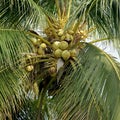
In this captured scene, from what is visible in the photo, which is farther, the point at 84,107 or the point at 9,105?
the point at 9,105

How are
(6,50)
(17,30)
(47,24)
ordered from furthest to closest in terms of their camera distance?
(47,24), (17,30), (6,50)

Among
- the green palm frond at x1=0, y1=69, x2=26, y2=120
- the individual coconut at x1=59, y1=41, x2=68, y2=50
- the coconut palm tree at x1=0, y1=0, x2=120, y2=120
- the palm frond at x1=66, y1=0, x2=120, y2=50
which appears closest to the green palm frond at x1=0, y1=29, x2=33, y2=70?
the coconut palm tree at x1=0, y1=0, x2=120, y2=120

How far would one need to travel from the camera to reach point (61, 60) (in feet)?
15.5

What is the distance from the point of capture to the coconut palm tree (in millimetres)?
4141

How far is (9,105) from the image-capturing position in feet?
14.8

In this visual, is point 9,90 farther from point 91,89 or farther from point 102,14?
point 102,14

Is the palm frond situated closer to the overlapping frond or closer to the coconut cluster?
the coconut cluster

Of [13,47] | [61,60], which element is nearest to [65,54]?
[61,60]

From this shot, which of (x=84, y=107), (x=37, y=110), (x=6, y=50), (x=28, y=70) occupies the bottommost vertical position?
(x=37, y=110)

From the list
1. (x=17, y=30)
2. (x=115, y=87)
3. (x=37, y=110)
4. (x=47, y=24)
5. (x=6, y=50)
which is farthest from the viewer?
(x=37, y=110)

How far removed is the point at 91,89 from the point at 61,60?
2.21 feet

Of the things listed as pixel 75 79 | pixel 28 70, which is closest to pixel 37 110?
pixel 28 70

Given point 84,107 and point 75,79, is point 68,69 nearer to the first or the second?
point 75,79

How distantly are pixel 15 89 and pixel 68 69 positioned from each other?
62cm
